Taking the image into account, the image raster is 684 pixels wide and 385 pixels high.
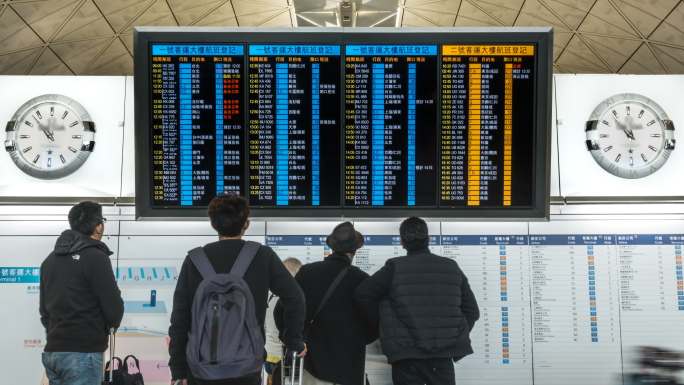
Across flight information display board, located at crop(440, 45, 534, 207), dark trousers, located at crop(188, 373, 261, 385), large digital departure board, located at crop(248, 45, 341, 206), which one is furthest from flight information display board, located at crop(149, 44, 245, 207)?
dark trousers, located at crop(188, 373, 261, 385)

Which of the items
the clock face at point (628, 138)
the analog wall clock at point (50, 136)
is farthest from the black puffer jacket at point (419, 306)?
the analog wall clock at point (50, 136)

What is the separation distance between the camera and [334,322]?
5.21 metres

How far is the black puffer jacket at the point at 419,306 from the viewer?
508 centimetres

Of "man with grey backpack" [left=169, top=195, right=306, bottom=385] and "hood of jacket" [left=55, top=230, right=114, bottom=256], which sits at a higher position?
"hood of jacket" [left=55, top=230, right=114, bottom=256]

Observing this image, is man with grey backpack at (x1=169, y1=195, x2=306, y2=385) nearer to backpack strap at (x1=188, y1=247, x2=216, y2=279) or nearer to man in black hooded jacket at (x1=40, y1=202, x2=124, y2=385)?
backpack strap at (x1=188, y1=247, x2=216, y2=279)

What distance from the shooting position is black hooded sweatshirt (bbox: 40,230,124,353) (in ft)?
15.4

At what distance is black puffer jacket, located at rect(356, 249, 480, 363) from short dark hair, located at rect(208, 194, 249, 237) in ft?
4.53

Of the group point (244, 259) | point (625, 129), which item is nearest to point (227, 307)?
point (244, 259)

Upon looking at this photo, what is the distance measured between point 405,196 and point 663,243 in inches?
113

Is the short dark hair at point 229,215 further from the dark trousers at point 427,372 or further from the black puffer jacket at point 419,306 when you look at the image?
the dark trousers at point 427,372

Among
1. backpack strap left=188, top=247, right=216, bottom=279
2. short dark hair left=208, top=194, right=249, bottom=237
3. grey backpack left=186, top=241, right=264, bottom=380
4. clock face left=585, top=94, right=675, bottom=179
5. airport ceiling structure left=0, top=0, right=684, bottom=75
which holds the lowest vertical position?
grey backpack left=186, top=241, right=264, bottom=380

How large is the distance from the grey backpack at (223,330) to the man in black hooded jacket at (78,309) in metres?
1.03

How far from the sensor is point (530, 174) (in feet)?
20.2

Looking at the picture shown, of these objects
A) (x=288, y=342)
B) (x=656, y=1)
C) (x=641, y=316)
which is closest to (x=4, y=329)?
(x=288, y=342)
